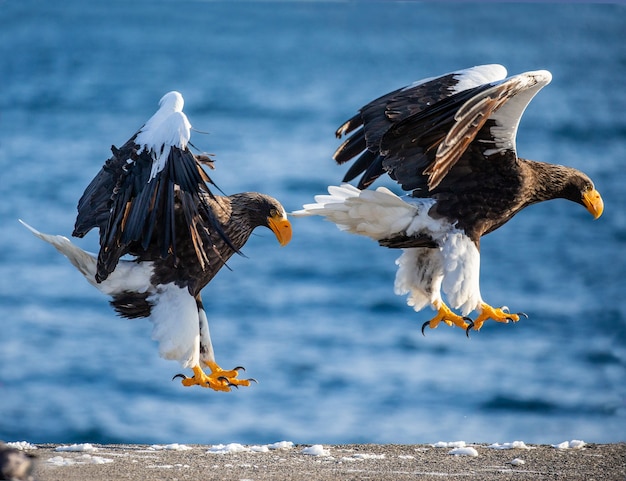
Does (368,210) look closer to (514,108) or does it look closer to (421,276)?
(421,276)

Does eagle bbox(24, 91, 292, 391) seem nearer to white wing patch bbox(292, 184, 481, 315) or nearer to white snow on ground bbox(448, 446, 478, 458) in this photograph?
white wing patch bbox(292, 184, 481, 315)

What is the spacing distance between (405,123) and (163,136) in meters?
1.36

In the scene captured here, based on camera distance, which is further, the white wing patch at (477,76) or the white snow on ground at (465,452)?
the white wing patch at (477,76)

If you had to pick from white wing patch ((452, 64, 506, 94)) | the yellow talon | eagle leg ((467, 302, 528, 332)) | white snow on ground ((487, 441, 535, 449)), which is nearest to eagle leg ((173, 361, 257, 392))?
the yellow talon

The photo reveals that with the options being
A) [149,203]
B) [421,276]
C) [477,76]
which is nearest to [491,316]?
[421,276]

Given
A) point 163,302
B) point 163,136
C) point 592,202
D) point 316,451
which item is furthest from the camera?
point 592,202

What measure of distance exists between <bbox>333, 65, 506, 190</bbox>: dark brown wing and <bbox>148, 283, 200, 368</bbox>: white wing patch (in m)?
1.42

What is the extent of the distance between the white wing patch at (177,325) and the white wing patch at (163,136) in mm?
761

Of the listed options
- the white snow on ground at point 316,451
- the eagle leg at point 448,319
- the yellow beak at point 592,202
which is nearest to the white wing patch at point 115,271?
the white snow on ground at point 316,451

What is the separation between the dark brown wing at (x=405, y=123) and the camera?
5.43 m

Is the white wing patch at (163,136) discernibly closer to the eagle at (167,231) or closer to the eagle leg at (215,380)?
the eagle at (167,231)

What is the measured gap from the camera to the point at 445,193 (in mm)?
5859

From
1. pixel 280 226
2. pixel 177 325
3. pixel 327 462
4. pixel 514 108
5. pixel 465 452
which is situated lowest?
pixel 327 462

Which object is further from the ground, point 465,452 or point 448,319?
point 448,319
